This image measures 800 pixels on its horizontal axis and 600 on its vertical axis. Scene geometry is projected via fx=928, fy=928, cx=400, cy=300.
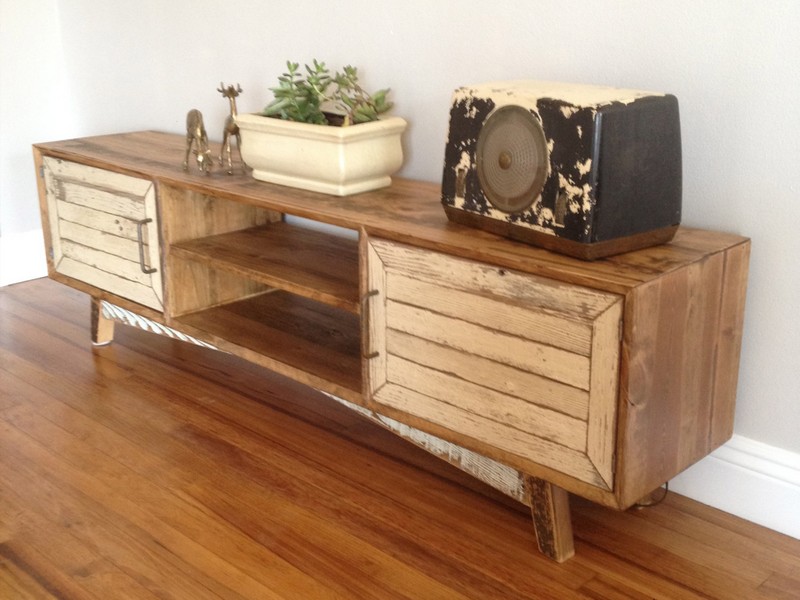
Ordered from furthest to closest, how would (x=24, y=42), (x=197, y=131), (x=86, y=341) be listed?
1. (x=24, y=42)
2. (x=86, y=341)
3. (x=197, y=131)

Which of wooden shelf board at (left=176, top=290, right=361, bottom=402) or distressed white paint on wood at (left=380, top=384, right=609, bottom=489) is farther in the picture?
wooden shelf board at (left=176, top=290, right=361, bottom=402)

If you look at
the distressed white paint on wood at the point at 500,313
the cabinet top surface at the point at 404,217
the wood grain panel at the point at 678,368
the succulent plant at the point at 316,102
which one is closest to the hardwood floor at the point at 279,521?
Answer: the wood grain panel at the point at 678,368

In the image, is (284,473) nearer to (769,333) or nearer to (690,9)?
(769,333)

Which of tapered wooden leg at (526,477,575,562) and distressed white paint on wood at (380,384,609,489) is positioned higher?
distressed white paint on wood at (380,384,609,489)

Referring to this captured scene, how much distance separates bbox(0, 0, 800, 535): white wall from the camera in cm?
147

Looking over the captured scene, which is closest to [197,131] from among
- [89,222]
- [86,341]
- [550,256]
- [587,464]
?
[89,222]

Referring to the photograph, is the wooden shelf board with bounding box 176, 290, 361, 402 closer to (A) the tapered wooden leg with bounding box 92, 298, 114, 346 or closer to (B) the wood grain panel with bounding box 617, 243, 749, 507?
(A) the tapered wooden leg with bounding box 92, 298, 114, 346

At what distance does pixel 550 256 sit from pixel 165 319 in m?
1.04

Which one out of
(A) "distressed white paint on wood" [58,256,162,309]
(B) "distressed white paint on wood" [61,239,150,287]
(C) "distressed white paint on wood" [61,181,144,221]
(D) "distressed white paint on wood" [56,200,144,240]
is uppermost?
(C) "distressed white paint on wood" [61,181,144,221]

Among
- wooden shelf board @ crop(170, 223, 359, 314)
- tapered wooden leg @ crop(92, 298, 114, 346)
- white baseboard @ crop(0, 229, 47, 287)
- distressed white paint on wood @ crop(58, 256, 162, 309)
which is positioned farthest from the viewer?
white baseboard @ crop(0, 229, 47, 287)

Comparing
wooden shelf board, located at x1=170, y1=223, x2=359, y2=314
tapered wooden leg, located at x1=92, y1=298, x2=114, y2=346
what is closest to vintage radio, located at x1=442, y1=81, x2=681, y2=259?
wooden shelf board, located at x1=170, y1=223, x2=359, y2=314

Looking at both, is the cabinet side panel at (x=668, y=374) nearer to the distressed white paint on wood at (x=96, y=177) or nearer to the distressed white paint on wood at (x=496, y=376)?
the distressed white paint on wood at (x=496, y=376)

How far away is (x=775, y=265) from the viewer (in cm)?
150

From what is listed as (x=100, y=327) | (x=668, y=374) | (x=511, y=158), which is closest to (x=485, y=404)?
(x=668, y=374)
